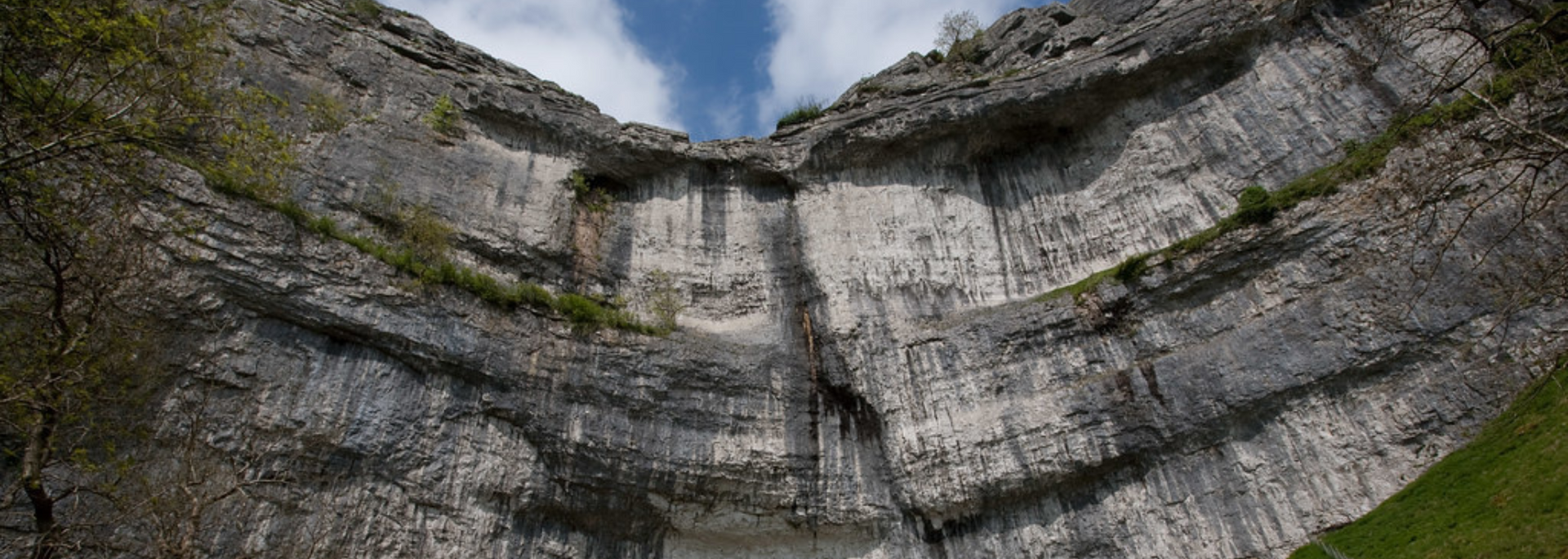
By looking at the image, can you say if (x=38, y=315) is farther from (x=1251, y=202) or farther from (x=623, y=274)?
(x=1251, y=202)

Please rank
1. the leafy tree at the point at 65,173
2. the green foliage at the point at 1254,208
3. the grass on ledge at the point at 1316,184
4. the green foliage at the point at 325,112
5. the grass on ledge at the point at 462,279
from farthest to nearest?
the green foliage at the point at 325,112
the green foliage at the point at 1254,208
the grass on ledge at the point at 1316,184
the grass on ledge at the point at 462,279
the leafy tree at the point at 65,173

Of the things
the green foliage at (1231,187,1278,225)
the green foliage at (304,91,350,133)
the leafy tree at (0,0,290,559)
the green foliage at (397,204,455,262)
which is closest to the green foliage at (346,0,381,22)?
the green foliage at (304,91,350,133)

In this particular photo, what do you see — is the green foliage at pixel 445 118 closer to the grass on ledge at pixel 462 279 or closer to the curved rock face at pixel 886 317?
the curved rock face at pixel 886 317

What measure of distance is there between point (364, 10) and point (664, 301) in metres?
11.1

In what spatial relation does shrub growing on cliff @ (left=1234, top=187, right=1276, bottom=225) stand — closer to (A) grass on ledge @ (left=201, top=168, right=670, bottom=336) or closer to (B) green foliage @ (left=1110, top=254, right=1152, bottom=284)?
(B) green foliage @ (left=1110, top=254, right=1152, bottom=284)

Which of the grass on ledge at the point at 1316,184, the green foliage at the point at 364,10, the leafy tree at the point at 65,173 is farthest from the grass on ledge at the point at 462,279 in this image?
the grass on ledge at the point at 1316,184

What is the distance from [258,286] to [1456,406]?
21435 millimetres

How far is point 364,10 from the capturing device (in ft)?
75.1

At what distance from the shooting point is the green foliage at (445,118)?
21.9m

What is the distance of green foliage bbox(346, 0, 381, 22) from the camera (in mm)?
22719

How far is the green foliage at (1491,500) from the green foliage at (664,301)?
13674 millimetres

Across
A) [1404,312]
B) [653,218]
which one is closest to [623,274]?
[653,218]

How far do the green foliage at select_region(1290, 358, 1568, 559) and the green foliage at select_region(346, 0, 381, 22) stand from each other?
24305 millimetres

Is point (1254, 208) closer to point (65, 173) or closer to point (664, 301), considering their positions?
point (664, 301)
